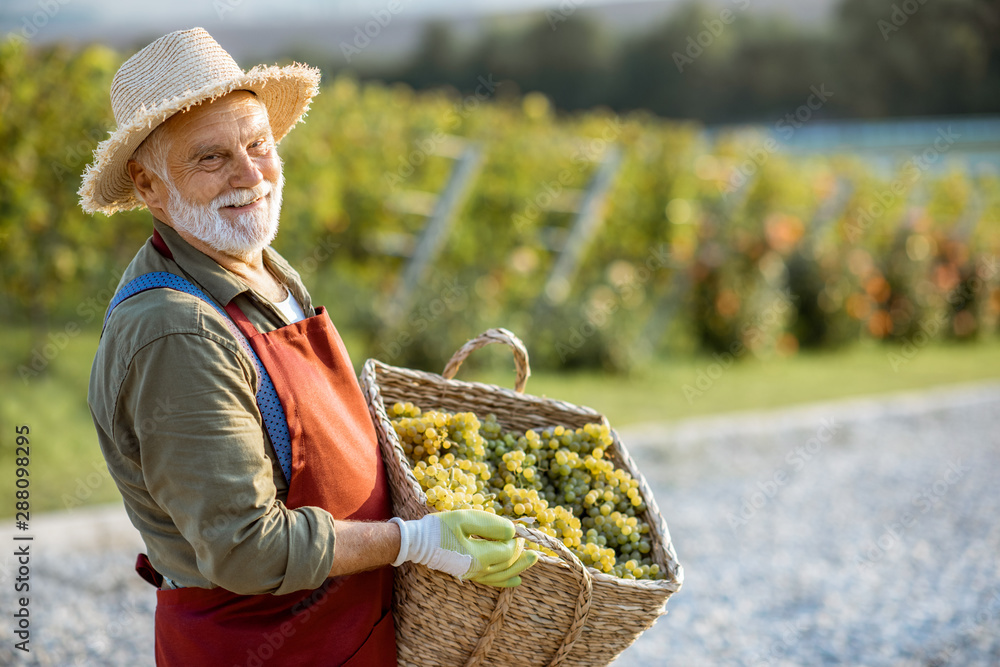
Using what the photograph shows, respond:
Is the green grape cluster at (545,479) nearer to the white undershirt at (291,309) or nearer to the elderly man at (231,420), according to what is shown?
the elderly man at (231,420)

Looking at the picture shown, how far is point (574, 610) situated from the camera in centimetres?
153

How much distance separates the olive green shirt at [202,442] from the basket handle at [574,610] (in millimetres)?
343

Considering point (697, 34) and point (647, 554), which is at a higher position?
point (697, 34)

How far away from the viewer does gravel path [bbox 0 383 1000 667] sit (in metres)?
3.35

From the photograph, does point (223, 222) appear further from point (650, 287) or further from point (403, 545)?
point (650, 287)

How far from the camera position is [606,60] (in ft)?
68.7

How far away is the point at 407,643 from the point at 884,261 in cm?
959

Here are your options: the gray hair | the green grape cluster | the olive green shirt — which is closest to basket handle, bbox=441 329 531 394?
the green grape cluster

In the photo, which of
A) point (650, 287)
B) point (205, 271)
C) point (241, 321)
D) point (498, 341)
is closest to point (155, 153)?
point (205, 271)

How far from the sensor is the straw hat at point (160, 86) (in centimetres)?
145

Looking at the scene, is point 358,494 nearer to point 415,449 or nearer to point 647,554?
point 415,449

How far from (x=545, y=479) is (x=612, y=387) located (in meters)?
5.30

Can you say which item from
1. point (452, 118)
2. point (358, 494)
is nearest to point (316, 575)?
point (358, 494)

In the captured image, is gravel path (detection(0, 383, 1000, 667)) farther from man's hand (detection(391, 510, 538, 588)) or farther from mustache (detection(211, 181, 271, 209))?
mustache (detection(211, 181, 271, 209))
